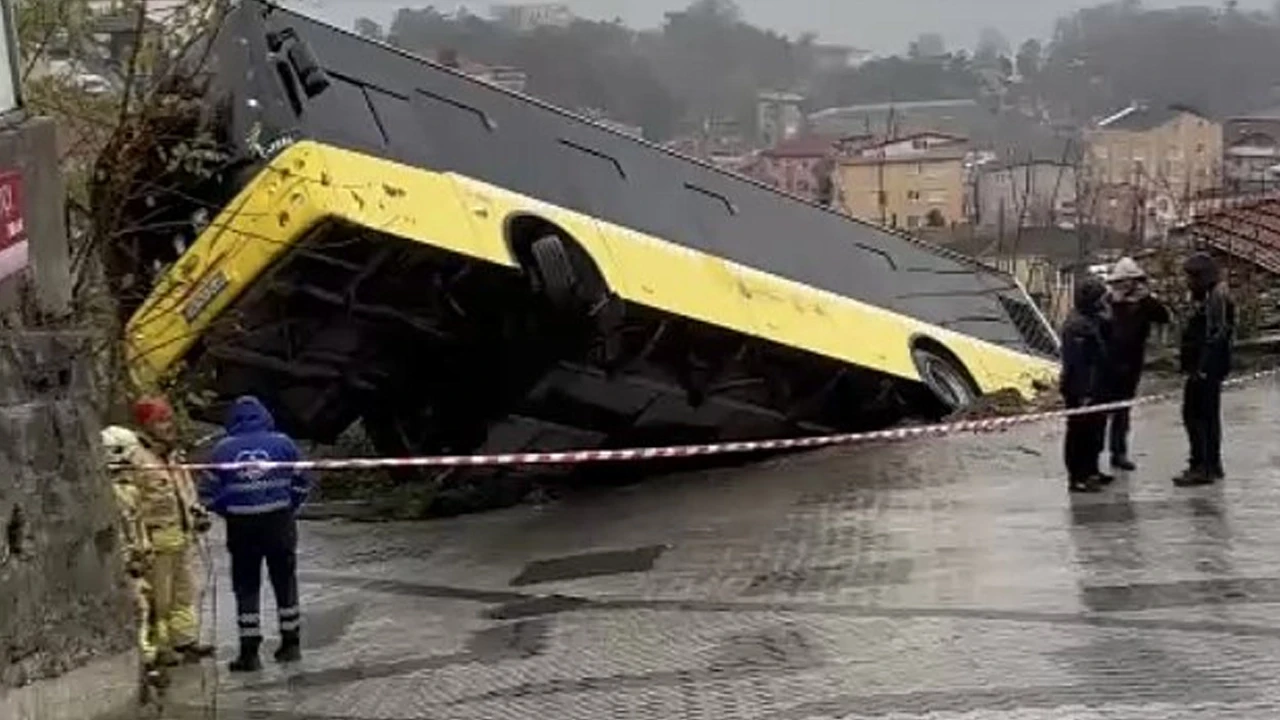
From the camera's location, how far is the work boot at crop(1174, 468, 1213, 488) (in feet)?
37.3

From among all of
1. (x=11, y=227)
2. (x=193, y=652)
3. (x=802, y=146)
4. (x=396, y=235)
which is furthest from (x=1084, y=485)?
(x=802, y=146)

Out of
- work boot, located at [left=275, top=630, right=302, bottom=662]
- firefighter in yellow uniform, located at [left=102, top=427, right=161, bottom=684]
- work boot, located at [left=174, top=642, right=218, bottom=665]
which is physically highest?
firefighter in yellow uniform, located at [left=102, top=427, right=161, bottom=684]

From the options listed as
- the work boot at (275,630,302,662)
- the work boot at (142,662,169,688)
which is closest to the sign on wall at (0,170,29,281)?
the work boot at (142,662,169,688)

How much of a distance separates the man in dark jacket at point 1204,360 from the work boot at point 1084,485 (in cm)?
47

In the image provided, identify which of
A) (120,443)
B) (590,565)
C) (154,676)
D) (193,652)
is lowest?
(590,565)

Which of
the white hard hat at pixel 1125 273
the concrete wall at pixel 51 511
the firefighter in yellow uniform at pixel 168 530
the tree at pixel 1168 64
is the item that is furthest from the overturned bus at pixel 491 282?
the tree at pixel 1168 64

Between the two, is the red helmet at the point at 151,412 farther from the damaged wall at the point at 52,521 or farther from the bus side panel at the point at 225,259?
the bus side panel at the point at 225,259

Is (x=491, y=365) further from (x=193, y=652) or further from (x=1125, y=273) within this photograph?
(x=193, y=652)

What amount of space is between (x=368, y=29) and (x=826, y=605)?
20.0 feet

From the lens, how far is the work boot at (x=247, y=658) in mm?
8310

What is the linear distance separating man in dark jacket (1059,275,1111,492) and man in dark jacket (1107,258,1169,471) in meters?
0.06

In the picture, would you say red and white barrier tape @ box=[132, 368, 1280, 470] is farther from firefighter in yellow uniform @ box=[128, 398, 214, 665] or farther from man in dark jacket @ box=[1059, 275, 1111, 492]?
firefighter in yellow uniform @ box=[128, 398, 214, 665]

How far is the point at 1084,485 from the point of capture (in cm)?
1156

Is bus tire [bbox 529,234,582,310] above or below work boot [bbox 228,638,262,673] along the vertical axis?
above
